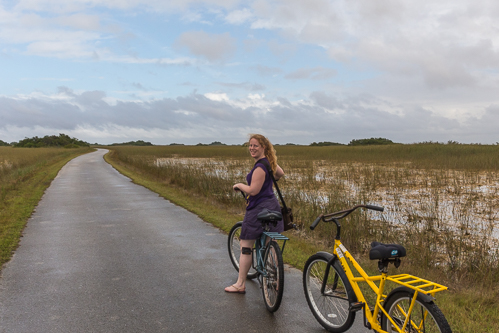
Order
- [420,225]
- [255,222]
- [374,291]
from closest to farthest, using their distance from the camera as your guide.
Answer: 1. [374,291]
2. [255,222]
3. [420,225]

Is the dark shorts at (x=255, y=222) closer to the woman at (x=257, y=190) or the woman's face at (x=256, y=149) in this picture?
the woman at (x=257, y=190)

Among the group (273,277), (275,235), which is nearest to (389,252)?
(275,235)

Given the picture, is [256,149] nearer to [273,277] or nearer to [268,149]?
[268,149]

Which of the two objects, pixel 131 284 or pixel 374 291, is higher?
pixel 374 291

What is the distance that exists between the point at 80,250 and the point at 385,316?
5.53m

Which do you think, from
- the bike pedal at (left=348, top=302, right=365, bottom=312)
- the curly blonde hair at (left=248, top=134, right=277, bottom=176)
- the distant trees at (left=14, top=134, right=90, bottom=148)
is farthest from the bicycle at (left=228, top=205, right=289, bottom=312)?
the distant trees at (left=14, top=134, right=90, bottom=148)

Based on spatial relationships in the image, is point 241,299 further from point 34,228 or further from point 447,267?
point 34,228

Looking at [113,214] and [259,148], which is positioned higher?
[259,148]

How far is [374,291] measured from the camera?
320 centimetres

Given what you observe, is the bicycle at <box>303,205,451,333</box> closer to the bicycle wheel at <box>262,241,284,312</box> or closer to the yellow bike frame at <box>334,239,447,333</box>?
the yellow bike frame at <box>334,239,447,333</box>

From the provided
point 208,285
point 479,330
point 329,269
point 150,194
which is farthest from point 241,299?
point 150,194

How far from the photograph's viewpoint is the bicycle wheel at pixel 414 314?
256cm

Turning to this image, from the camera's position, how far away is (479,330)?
3.72m

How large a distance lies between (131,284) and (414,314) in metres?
3.66
